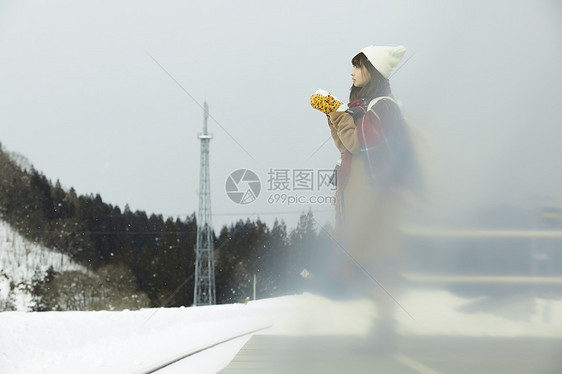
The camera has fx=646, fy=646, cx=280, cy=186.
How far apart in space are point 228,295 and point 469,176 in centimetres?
366

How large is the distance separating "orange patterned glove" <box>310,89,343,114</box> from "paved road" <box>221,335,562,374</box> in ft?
3.67

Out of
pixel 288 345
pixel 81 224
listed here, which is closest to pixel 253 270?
pixel 288 345

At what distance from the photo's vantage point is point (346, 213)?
3.22 metres

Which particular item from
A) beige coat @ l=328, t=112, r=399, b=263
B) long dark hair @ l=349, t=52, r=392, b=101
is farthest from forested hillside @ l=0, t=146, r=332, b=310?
long dark hair @ l=349, t=52, r=392, b=101

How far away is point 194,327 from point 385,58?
123 inches

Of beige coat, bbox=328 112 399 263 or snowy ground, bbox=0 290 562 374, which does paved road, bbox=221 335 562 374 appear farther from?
beige coat, bbox=328 112 399 263

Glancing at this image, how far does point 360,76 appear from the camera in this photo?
3260 mm

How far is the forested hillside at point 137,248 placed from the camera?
3.50m

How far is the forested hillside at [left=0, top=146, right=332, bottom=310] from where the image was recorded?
3496 millimetres

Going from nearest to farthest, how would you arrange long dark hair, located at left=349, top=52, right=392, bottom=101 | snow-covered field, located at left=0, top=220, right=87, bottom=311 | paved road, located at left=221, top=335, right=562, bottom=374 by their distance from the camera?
paved road, located at left=221, top=335, right=562, bottom=374
long dark hair, located at left=349, top=52, right=392, bottom=101
snow-covered field, located at left=0, top=220, right=87, bottom=311

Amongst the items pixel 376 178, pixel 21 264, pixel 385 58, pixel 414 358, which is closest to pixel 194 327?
pixel 414 358

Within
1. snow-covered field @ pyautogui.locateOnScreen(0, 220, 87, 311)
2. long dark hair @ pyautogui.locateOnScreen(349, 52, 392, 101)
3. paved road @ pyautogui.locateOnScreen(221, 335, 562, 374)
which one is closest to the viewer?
paved road @ pyautogui.locateOnScreen(221, 335, 562, 374)

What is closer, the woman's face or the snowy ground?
the snowy ground

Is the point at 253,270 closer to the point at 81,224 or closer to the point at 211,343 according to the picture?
the point at 211,343
